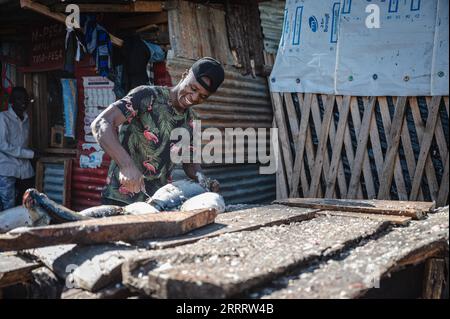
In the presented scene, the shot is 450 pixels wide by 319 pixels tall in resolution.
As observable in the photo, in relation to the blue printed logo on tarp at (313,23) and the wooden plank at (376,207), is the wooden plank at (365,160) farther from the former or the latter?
the wooden plank at (376,207)

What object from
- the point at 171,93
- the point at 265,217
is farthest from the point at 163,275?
the point at 171,93

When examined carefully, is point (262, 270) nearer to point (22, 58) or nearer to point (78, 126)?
point (78, 126)

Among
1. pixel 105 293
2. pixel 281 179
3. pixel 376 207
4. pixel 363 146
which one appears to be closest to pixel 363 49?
pixel 363 146

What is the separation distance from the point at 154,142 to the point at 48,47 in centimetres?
444

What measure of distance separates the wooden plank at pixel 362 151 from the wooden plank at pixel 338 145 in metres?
0.09

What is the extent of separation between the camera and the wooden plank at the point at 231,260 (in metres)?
1.58

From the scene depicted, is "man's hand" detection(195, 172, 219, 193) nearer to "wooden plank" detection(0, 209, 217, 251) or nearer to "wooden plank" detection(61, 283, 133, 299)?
"wooden plank" detection(0, 209, 217, 251)

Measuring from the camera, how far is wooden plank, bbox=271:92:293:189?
231 inches

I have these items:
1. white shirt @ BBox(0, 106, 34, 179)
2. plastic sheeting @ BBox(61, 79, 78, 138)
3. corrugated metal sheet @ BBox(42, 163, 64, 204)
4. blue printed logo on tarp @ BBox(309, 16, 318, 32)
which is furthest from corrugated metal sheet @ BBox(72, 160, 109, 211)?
blue printed logo on tarp @ BBox(309, 16, 318, 32)

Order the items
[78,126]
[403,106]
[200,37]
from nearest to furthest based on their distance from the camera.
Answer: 1. [403,106]
2. [200,37]
3. [78,126]

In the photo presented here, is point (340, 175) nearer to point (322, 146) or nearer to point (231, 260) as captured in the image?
point (322, 146)

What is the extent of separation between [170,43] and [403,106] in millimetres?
3026

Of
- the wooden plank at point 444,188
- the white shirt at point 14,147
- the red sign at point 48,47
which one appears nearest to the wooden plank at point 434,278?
the wooden plank at point 444,188

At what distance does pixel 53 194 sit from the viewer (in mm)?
7223
